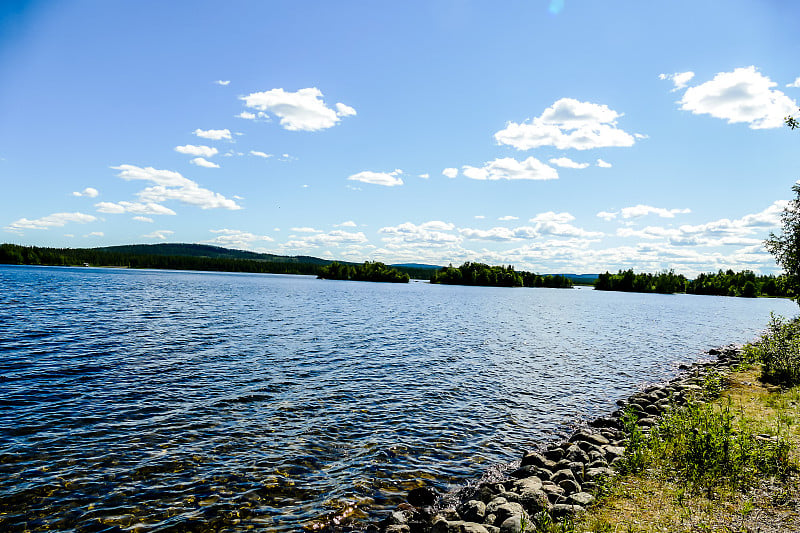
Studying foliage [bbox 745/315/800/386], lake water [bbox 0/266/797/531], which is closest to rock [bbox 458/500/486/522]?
lake water [bbox 0/266/797/531]

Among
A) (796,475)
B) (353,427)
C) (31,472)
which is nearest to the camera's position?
(796,475)

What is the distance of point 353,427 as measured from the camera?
729 inches

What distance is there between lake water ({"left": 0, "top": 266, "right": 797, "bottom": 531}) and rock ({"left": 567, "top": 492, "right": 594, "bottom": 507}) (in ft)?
12.6

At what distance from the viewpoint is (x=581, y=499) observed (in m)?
11.4

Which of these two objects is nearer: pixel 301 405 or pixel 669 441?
pixel 669 441

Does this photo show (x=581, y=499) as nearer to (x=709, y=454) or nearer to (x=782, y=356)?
(x=709, y=454)

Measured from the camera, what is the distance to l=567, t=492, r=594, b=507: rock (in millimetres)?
11305

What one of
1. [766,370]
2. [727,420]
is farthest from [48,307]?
[766,370]

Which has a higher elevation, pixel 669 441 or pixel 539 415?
pixel 669 441

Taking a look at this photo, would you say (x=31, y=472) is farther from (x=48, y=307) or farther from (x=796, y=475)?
(x=48, y=307)

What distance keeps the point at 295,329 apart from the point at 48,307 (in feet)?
108

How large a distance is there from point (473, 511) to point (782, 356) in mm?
24619

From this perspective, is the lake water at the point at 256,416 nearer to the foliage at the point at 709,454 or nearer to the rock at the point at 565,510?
the rock at the point at 565,510

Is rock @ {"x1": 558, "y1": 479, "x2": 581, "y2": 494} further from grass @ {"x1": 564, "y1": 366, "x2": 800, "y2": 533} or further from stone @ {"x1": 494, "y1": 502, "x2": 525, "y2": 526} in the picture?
stone @ {"x1": 494, "y1": 502, "x2": 525, "y2": 526}
